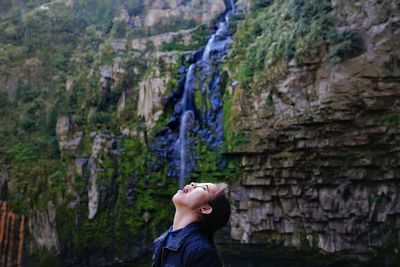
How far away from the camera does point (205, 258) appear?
2053 millimetres

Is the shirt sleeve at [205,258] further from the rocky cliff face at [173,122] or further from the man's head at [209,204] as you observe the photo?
the rocky cliff face at [173,122]

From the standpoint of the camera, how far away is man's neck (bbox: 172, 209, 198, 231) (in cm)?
236

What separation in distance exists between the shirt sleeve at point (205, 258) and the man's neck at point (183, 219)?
292 millimetres

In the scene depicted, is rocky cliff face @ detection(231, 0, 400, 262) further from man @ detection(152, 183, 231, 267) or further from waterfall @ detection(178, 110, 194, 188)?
man @ detection(152, 183, 231, 267)

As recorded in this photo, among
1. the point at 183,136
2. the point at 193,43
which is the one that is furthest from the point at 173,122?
the point at 193,43

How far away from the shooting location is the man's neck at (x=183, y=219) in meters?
2.36

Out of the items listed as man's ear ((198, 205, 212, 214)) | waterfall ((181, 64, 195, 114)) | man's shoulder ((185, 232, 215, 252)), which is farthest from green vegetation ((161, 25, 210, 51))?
man's shoulder ((185, 232, 215, 252))

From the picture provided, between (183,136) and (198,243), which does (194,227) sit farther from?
(183,136)

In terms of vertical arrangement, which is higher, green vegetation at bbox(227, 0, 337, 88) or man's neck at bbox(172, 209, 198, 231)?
green vegetation at bbox(227, 0, 337, 88)

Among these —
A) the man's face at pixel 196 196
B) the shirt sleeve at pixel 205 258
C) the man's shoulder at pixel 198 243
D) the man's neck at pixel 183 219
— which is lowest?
the shirt sleeve at pixel 205 258

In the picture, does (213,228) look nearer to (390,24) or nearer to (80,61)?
(390,24)

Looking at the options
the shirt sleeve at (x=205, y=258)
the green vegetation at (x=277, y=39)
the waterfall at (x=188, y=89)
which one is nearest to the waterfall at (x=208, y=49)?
the waterfall at (x=188, y=89)

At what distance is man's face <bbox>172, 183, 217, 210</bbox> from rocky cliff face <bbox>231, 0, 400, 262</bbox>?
825cm

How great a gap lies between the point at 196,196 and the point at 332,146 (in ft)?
28.3
